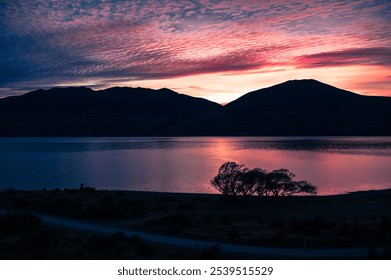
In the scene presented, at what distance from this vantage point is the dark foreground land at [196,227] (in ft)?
47.0

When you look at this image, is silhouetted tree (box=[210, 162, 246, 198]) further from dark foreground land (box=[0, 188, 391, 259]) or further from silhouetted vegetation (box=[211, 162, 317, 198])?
dark foreground land (box=[0, 188, 391, 259])

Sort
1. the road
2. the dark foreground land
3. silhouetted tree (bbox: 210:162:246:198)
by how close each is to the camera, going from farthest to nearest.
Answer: silhouetted tree (bbox: 210:162:246:198), the dark foreground land, the road

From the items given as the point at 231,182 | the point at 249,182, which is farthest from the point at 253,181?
the point at 231,182

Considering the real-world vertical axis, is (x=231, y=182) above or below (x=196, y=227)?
above

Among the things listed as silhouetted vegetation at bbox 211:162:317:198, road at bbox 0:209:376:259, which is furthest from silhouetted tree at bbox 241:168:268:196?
road at bbox 0:209:376:259

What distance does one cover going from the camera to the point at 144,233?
18.2m

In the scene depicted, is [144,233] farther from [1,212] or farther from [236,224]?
[1,212]

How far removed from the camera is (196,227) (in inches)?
773

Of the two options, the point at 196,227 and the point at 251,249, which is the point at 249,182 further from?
the point at 251,249

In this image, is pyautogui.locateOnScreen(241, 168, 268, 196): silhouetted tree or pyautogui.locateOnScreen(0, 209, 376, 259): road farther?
pyautogui.locateOnScreen(241, 168, 268, 196): silhouetted tree

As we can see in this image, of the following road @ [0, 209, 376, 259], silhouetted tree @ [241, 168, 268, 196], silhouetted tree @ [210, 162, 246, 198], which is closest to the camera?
road @ [0, 209, 376, 259]

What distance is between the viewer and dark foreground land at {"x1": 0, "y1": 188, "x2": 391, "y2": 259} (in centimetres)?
1433
